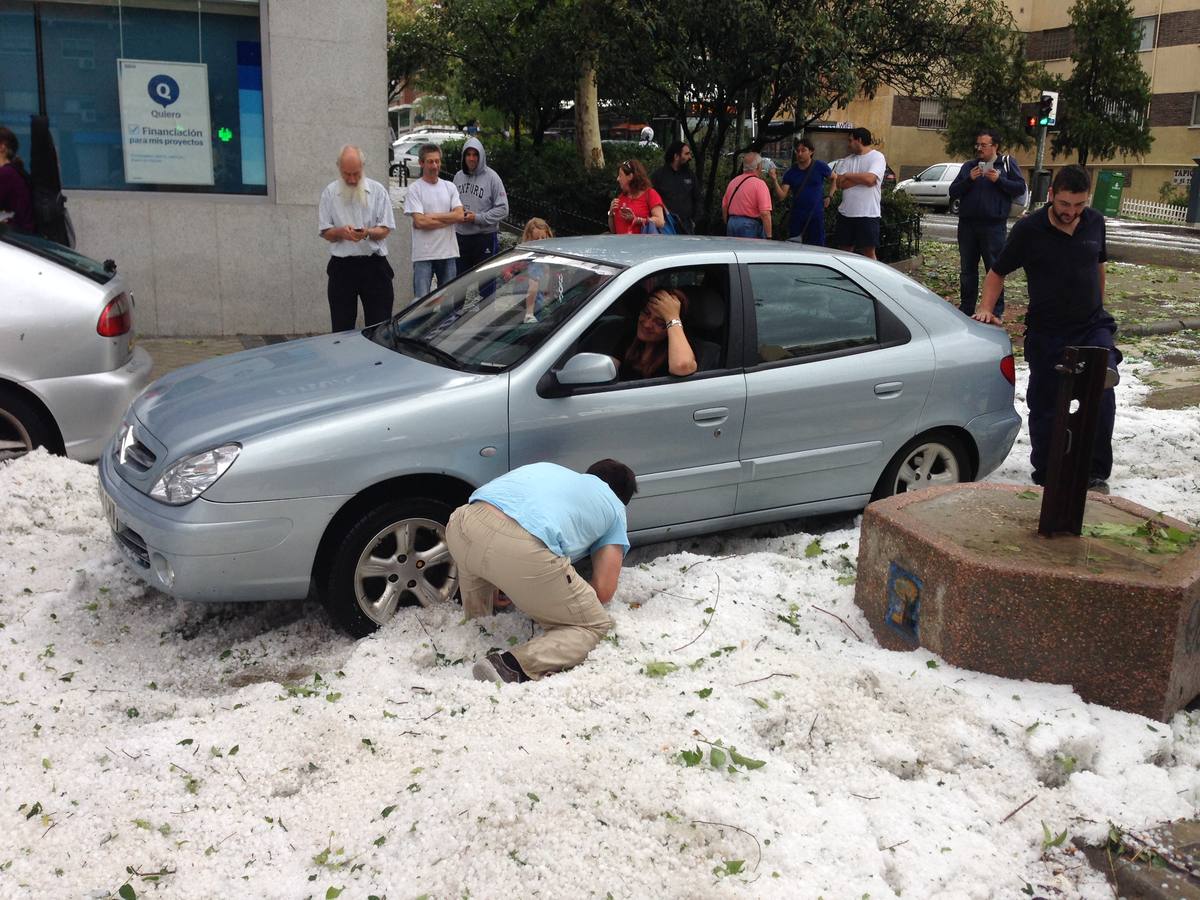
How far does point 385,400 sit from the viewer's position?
15.5 ft

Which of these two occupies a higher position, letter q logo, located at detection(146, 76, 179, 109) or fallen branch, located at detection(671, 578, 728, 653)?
letter q logo, located at detection(146, 76, 179, 109)

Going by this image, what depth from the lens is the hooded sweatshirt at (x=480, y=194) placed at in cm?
1026

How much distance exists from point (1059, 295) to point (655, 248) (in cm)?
236

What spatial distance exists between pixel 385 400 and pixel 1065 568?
264 cm

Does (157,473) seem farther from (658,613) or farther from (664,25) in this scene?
(664,25)

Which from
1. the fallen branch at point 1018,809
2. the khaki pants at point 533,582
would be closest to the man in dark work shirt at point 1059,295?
the fallen branch at point 1018,809

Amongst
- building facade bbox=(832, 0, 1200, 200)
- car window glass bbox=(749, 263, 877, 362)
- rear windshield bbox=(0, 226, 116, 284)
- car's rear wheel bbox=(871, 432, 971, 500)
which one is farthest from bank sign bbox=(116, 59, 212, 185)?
building facade bbox=(832, 0, 1200, 200)

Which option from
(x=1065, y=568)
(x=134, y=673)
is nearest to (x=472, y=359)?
(x=134, y=673)

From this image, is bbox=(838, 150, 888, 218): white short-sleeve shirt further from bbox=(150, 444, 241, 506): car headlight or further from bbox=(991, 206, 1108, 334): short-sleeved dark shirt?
bbox=(150, 444, 241, 506): car headlight

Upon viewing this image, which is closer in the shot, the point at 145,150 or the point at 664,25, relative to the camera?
the point at 145,150

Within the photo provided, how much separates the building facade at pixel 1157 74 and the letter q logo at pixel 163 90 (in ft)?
114

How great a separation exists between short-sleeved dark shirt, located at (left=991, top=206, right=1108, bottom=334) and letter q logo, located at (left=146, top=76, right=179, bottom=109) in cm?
824

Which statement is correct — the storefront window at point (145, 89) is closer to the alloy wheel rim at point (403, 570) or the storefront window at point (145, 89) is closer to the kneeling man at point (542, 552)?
the alloy wheel rim at point (403, 570)

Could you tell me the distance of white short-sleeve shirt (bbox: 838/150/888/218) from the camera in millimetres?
11688
